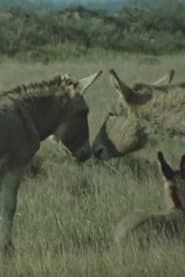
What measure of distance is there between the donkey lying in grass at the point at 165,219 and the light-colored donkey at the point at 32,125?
1.01 meters

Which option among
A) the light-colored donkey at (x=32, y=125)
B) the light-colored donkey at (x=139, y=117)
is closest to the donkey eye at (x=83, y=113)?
the light-colored donkey at (x=32, y=125)

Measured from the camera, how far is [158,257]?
7.65m

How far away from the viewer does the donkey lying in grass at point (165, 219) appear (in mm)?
8273

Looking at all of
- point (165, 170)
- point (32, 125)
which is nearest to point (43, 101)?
Answer: point (32, 125)

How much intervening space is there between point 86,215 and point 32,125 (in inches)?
47.4

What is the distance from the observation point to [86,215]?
954 centimetres

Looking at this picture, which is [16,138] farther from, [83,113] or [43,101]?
[83,113]

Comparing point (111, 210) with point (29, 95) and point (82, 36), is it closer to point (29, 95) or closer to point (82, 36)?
point (29, 95)

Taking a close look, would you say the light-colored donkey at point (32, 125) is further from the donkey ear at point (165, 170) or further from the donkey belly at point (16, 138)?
the donkey ear at point (165, 170)

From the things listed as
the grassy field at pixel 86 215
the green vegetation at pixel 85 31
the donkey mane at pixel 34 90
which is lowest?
the green vegetation at pixel 85 31

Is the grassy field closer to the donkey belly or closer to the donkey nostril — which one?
the donkey nostril

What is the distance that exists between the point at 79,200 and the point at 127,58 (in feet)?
89.7

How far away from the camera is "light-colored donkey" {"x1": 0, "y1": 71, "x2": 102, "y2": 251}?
855 cm

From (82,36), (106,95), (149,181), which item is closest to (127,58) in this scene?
(82,36)
